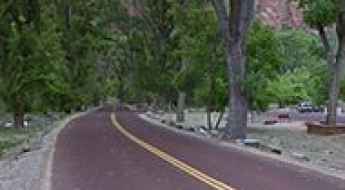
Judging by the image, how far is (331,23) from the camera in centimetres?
4544

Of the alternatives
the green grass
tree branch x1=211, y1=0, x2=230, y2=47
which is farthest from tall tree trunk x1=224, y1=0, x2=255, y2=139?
the green grass

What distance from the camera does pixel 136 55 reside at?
87500 millimetres

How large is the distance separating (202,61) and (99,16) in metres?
34.9

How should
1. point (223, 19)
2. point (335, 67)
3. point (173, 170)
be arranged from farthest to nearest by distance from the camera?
point (335, 67) < point (223, 19) < point (173, 170)

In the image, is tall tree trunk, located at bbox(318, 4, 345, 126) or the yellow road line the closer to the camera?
the yellow road line

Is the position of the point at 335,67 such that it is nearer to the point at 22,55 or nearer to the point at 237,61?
the point at 237,61

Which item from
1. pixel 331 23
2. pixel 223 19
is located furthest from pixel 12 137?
pixel 331 23

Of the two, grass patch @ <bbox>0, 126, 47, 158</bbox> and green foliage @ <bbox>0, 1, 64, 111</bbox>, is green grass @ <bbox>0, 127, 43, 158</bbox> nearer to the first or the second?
grass patch @ <bbox>0, 126, 47, 158</bbox>

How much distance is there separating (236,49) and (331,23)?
1526 centimetres

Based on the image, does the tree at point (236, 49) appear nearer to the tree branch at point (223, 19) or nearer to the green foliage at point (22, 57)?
the tree branch at point (223, 19)

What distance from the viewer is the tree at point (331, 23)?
43281 mm

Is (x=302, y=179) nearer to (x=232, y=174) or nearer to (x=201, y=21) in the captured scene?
(x=232, y=174)

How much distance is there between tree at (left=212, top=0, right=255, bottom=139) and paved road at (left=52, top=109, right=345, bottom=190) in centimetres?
474

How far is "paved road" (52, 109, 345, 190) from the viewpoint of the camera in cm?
1534
